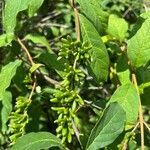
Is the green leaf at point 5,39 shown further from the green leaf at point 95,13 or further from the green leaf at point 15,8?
the green leaf at point 95,13

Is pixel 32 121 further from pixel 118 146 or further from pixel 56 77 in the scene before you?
pixel 118 146

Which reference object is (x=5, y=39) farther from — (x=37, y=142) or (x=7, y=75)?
(x=37, y=142)

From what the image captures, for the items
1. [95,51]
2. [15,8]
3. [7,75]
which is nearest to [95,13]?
[95,51]

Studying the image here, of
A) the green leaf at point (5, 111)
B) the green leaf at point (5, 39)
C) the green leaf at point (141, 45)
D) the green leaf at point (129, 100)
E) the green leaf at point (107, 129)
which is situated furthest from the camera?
the green leaf at point (5, 111)

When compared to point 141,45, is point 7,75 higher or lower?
→ lower

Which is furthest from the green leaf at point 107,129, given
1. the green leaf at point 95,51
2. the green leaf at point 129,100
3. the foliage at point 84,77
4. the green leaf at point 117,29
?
the green leaf at point 117,29

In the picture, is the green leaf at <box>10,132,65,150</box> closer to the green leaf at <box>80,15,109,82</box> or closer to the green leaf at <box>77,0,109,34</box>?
the green leaf at <box>80,15,109,82</box>
